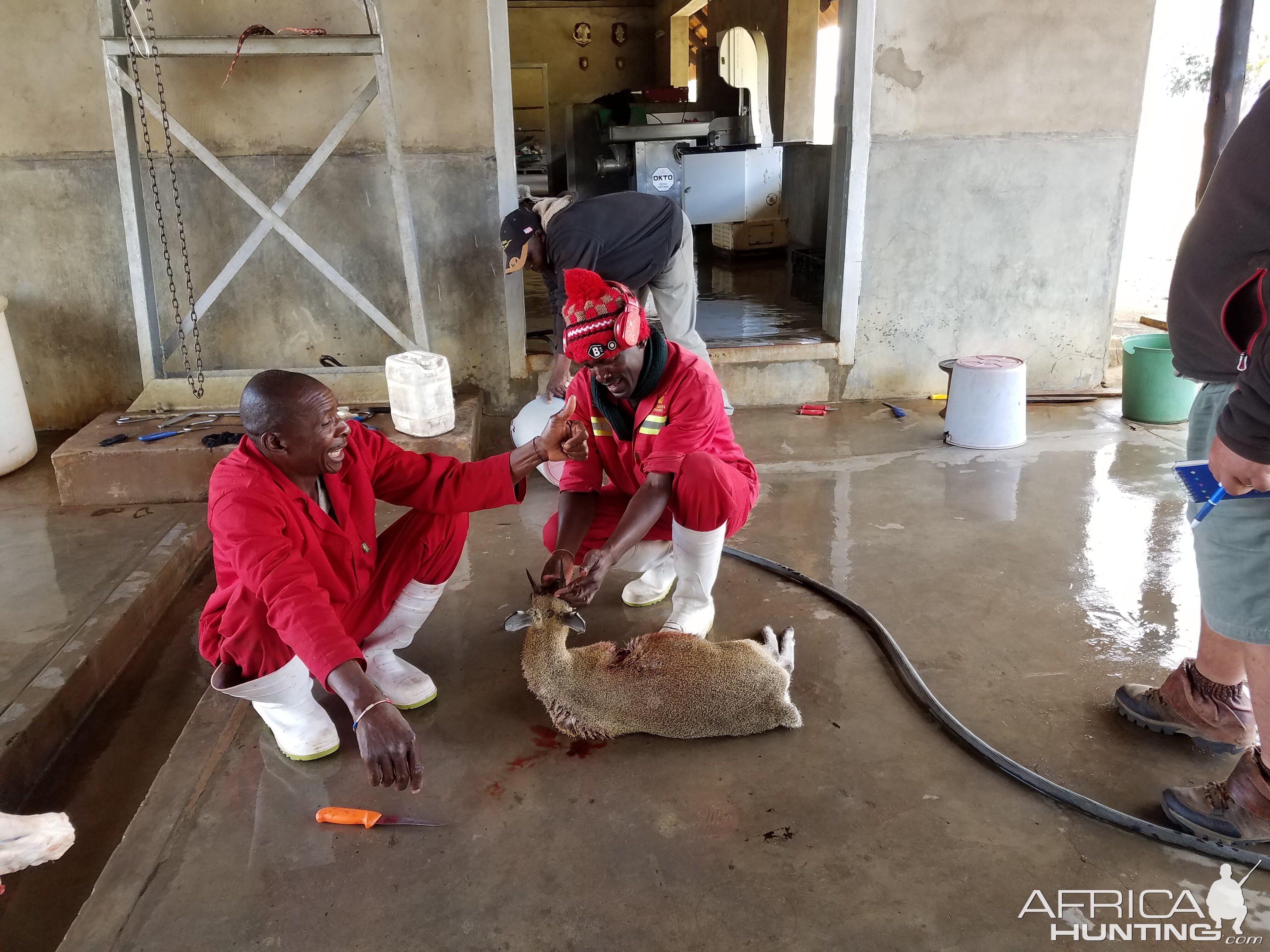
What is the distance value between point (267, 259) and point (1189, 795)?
468cm

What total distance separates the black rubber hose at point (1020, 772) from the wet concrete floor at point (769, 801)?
0.03 m

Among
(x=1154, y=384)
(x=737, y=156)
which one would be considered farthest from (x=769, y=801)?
(x=737, y=156)

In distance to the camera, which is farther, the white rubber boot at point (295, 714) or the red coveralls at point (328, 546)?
the white rubber boot at point (295, 714)

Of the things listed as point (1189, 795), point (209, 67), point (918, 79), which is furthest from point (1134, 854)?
point (209, 67)

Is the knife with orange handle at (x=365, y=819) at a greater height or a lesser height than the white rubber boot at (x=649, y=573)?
lesser

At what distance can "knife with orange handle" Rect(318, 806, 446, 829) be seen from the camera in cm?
203

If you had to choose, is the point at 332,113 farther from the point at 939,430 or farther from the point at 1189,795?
the point at 1189,795

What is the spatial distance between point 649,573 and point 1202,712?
1.64m

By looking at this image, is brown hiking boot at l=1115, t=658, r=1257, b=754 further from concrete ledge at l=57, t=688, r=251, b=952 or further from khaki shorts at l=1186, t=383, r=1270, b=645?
concrete ledge at l=57, t=688, r=251, b=952

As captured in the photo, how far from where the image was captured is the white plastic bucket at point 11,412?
14.3ft

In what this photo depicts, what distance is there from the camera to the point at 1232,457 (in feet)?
5.35

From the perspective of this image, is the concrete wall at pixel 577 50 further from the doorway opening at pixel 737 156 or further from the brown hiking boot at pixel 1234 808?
the brown hiking boot at pixel 1234 808

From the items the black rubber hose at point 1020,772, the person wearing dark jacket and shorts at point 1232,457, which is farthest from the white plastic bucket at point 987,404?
the person wearing dark jacket and shorts at point 1232,457

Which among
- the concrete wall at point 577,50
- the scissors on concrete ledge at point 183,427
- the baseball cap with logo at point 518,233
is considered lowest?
the scissors on concrete ledge at point 183,427
